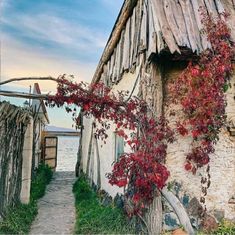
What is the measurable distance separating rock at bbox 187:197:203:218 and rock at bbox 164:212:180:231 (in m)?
0.26

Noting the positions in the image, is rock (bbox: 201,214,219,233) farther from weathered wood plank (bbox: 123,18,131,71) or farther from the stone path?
weathered wood plank (bbox: 123,18,131,71)

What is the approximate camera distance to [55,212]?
8156 millimetres

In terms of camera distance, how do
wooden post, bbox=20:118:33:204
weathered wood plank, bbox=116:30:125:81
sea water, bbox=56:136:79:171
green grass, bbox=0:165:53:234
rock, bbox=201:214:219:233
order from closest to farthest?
rock, bbox=201:214:219:233 < green grass, bbox=0:165:53:234 < weathered wood plank, bbox=116:30:125:81 < wooden post, bbox=20:118:33:204 < sea water, bbox=56:136:79:171

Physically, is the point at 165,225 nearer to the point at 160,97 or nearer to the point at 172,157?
the point at 172,157

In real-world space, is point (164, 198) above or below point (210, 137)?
below

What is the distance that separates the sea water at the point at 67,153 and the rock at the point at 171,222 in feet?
50.4

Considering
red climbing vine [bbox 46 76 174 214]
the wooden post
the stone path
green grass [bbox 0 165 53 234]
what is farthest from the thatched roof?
green grass [bbox 0 165 53 234]

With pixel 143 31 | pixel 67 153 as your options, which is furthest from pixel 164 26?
pixel 67 153

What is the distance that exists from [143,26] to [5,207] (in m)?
4.23

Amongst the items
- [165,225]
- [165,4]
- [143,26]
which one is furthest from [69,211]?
[165,4]

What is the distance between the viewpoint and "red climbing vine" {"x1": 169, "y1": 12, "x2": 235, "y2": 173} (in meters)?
5.05

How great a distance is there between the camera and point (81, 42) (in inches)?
395

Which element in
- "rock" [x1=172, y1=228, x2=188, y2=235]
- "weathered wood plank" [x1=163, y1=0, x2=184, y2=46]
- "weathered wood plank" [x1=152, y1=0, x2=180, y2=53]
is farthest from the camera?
"rock" [x1=172, y1=228, x2=188, y2=235]

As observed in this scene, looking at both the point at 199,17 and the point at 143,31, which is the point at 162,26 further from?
the point at 199,17
